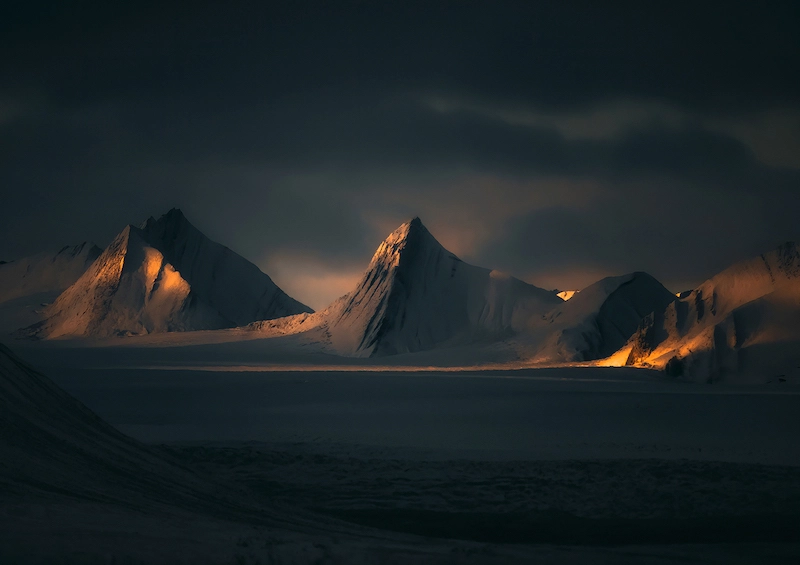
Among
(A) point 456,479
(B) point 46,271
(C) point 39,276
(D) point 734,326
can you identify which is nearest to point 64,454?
(A) point 456,479

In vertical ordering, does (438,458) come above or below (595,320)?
below

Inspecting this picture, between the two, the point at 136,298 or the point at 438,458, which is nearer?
the point at 438,458

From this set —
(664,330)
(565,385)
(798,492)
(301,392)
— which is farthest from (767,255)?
(798,492)

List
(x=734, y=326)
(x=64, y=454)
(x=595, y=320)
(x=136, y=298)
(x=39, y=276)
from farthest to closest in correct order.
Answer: (x=39, y=276)
(x=136, y=298)
(x=595, y=320)
(x=734, y=326)
(x=64, y=454)

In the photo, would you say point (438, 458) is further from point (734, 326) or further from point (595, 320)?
point (595, 320)

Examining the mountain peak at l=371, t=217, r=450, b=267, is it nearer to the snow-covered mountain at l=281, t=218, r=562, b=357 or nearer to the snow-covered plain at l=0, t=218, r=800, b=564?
the snow-covered mountain at l=281, t=218, r=562, b=357

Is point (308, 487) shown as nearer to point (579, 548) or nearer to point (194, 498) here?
point (194, 498)

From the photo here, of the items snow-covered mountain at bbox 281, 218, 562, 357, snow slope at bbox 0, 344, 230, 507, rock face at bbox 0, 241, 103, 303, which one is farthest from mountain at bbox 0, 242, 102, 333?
snow slope at bbox 0, 344, 230, 507
